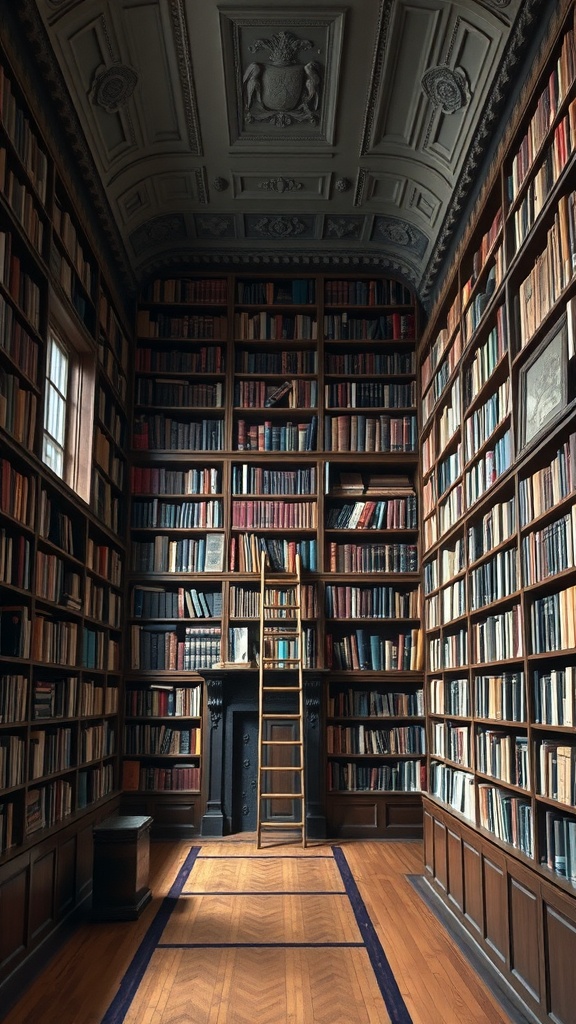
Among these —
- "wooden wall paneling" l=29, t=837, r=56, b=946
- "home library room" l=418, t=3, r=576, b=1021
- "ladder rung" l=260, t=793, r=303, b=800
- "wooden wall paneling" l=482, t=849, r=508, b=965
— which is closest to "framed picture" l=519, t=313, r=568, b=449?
"home library room" l=418, t=3, r=576, b=1021

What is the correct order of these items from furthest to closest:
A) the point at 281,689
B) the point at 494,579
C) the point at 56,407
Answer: the point at 281,689 → the point at 56,407 → the point at 494,579

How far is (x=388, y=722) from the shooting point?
7.30 meters

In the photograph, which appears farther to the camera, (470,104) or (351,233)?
(351,233)

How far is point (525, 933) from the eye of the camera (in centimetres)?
345

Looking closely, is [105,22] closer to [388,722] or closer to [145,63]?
[145,63]

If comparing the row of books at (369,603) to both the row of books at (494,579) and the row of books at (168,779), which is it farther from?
the row of books at (494,579)

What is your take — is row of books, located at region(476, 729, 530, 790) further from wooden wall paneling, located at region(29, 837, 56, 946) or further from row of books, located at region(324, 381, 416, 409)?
row of books, located at region(324, 381, 416, 409)

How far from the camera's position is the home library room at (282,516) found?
7.05 meters

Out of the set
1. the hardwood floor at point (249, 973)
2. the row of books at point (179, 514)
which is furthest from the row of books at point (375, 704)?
the hardwood floor at point (249, 973)

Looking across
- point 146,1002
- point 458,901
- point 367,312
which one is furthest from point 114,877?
point 367,312

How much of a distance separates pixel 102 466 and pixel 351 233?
2.78m

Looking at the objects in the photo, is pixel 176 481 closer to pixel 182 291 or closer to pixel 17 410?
pixel 182 291

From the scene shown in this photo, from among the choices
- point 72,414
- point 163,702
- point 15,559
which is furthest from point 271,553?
point 15,559

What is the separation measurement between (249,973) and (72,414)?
3.52m
